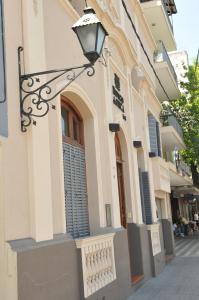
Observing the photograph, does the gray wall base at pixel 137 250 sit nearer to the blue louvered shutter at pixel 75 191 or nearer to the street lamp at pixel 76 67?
the blue louvered shutter at pixel 75 191

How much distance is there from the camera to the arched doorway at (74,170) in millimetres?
7434

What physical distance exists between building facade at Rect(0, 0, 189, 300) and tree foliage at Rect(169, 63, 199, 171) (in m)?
12.7

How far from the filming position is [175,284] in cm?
1080

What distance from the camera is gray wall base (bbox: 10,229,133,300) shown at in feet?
16.1

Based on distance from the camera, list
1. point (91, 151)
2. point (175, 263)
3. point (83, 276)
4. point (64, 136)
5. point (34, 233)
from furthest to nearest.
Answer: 1. point (175, 263)
2. point (91, 151)
3. point (64, 136)
4. point (83, 276)
5. point (34, 233)

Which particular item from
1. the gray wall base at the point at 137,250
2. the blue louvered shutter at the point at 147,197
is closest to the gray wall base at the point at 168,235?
the blue louvered shutter at the point at 147,197

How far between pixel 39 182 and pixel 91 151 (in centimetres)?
296

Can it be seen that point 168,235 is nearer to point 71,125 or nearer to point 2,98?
point 71,125

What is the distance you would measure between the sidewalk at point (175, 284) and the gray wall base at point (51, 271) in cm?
208

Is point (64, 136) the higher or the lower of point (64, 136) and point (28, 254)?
the higher

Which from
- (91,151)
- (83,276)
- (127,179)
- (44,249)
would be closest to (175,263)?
(127,179)

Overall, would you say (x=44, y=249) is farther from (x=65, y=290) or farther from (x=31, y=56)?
(x=31, y=56)

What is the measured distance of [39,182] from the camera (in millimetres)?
5617

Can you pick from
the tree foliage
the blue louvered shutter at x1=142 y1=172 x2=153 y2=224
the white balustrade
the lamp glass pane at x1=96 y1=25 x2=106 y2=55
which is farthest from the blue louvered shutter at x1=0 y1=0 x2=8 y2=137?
the tree foliage
